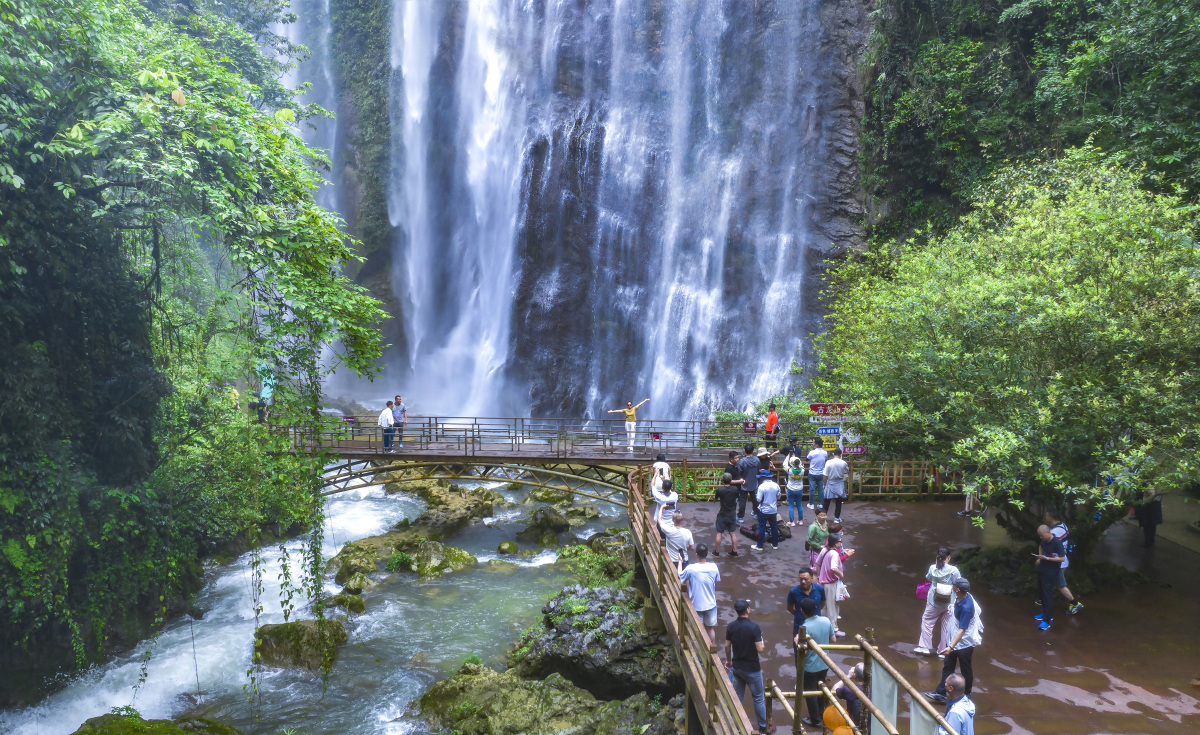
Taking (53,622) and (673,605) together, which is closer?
(673,605)

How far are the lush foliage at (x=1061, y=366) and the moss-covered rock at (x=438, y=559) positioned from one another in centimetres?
1281

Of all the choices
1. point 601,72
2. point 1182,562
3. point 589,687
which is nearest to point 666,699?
point 589,687

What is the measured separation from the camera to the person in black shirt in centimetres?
927

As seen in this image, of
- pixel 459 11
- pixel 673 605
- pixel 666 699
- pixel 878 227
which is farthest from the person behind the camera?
pixel 459 11

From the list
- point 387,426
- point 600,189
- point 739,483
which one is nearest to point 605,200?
point 600,189

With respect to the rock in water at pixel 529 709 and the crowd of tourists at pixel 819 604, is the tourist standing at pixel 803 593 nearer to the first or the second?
the crowd of tourists at pixel 819 604

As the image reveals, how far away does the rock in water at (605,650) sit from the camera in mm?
11039

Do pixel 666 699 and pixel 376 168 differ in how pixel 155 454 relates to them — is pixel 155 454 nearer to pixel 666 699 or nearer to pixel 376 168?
pixel 666 699

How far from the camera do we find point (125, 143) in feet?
29.3

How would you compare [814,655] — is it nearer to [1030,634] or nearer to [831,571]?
[831,571]

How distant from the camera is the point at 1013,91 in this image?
902 inches

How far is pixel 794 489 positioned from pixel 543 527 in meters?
10.6

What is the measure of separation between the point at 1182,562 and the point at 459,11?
45.3 meters

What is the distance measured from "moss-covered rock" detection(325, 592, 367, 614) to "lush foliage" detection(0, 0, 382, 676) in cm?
458
